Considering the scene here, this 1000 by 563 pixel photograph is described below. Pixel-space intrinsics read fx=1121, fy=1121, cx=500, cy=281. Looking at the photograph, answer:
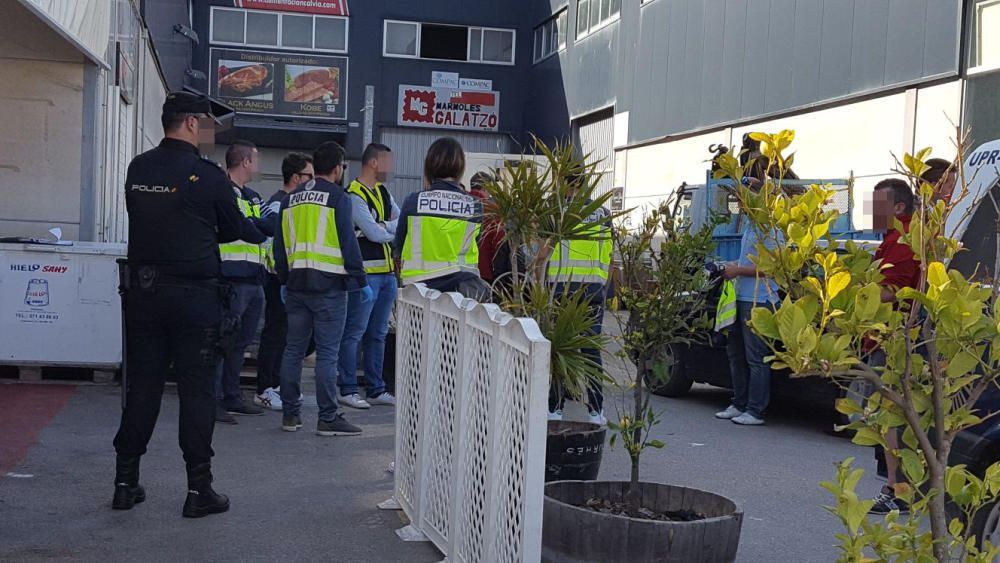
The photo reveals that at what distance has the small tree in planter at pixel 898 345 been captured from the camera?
229 centimetres

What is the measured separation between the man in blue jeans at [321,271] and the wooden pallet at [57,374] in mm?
2436

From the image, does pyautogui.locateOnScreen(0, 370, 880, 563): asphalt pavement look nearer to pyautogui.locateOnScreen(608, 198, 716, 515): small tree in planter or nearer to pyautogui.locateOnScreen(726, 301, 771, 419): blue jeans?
pyautogui.locateOnScreen(726, 301, 771, 419): blue jeans

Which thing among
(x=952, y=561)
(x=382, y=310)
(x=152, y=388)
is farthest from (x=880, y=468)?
(x=382, y=310)

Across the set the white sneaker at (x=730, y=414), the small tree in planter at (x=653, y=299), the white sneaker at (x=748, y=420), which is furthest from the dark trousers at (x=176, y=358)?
the white sneaker at (x=730, y=414)

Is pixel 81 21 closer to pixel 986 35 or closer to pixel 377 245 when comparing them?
pixel 377 245

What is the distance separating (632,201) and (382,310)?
1948 cm

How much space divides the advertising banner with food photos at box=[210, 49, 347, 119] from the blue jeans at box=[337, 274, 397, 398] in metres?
27.4

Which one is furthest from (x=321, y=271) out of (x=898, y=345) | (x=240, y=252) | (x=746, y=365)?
(x=898, y=345)

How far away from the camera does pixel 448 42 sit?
Answer: 36781 millimetres

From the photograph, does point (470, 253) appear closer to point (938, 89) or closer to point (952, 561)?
point (952, 561)

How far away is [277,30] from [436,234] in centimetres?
3062

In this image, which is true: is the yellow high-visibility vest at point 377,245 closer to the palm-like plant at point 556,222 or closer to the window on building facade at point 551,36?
the palm-like plant at point 556,222

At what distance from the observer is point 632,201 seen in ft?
92.0

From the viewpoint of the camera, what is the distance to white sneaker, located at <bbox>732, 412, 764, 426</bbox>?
29.7ft
